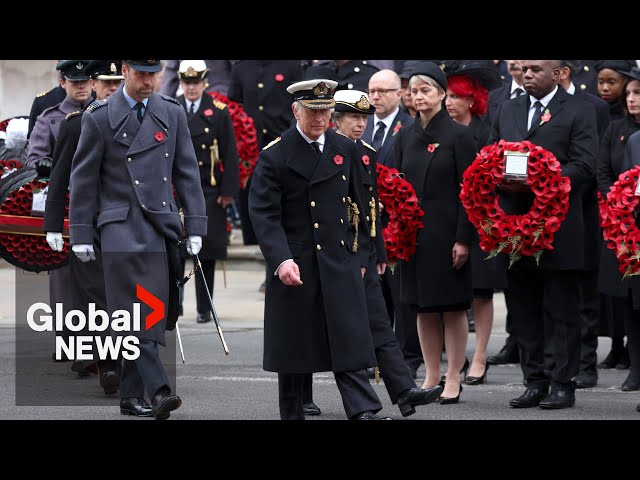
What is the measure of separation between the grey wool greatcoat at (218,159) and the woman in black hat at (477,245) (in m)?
3.34

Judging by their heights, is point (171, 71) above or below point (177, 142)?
above

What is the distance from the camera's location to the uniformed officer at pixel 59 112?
11.1 metres

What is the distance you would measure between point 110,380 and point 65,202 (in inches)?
47.1

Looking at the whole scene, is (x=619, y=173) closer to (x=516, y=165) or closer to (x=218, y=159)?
(x=516, y=165)

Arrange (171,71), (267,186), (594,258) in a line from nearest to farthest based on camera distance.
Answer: (267,186) < (594,258) < (171,71)

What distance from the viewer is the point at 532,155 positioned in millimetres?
9336

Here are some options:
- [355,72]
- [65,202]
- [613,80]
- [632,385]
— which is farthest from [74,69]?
[632,385]

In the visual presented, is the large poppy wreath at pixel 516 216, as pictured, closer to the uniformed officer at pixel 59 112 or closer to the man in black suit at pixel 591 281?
the man in black suit at pixel 591 281

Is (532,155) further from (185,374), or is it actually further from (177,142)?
(185,374)

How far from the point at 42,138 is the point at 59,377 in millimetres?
1706

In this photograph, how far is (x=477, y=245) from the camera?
11.4 m

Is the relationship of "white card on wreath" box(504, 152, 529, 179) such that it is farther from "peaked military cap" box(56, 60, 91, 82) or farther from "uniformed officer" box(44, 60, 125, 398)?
"peaked military cap" box(56, 60, 91, 82)

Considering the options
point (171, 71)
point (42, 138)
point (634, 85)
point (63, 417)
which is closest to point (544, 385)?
point (634, 85)

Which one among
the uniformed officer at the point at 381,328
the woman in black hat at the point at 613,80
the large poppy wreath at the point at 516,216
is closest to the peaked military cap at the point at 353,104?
the uniformed officer at the point at 381,328
